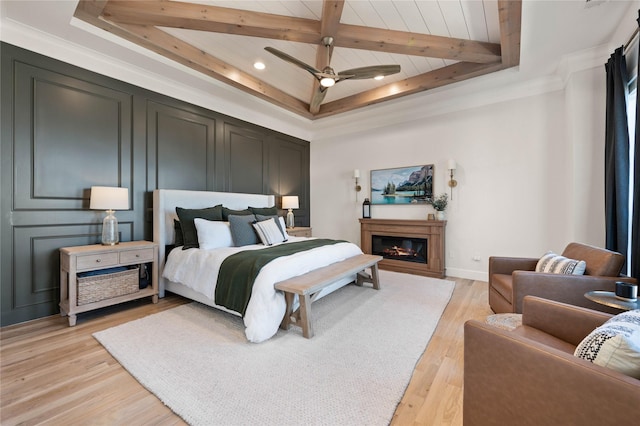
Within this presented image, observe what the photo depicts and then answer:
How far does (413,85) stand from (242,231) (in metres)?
3.27

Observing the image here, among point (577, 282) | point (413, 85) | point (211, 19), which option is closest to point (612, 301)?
point (577, 282)

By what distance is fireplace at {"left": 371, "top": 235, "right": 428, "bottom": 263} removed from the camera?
15.0ft

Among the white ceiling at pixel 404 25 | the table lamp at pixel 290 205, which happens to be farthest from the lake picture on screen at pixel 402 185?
the white ceiling at pixel 404 25

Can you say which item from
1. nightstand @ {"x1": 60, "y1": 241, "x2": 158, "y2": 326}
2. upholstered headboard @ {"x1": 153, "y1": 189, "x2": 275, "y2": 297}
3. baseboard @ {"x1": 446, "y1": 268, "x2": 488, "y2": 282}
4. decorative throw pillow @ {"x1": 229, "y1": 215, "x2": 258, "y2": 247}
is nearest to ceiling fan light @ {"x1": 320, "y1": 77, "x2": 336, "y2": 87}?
decorative throw pillow @ {"x1": 229, "y1": 215, "x2": 258, "y2": 247}

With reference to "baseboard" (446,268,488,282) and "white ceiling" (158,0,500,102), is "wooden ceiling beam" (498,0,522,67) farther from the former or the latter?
"baseboard" (446,268,488,282)

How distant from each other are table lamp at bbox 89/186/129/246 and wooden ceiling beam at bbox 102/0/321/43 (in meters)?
1.67

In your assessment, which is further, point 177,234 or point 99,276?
point 177,234

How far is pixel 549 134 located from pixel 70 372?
568 cm

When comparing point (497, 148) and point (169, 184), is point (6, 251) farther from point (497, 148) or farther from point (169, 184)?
point (497, 148)

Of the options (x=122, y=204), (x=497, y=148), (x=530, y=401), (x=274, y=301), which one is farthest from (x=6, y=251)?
(x=497, y=148)

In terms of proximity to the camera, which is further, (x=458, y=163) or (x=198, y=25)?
(x=458, y=163)

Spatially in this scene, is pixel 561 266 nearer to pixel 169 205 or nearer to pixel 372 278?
pixel 372 278

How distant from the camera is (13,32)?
2.47 m

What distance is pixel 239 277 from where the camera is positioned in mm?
2406
